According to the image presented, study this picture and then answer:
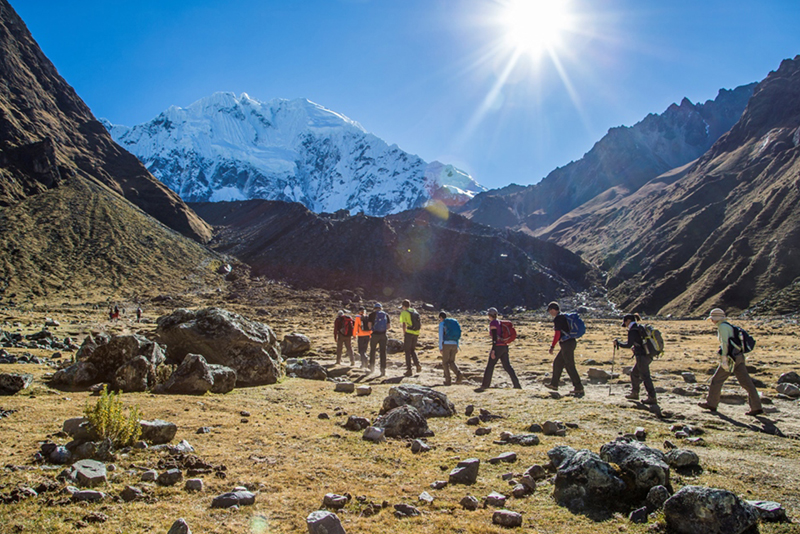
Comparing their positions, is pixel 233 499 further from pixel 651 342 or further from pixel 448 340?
pixel 651 342

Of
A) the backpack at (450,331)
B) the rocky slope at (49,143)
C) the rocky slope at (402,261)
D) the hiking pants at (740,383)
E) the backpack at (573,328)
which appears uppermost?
the rocky slope at (49,143)

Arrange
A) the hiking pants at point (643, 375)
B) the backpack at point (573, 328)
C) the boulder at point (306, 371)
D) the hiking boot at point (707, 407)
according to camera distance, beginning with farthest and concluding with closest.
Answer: the boulder at point (306, 371) → the backpack at point (573, 328) → the hiking pants at point (643, 375) → the hiking boot at point (707, 407)

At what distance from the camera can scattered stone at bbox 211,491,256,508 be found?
4590 mm

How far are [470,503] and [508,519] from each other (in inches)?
19.8

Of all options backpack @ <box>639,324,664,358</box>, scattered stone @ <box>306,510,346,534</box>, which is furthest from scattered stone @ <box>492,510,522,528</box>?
backpack @ <box>639,324,664,358</box>

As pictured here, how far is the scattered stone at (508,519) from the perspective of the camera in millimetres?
4344

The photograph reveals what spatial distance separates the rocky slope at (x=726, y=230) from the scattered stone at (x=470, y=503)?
76445mm

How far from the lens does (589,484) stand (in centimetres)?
486

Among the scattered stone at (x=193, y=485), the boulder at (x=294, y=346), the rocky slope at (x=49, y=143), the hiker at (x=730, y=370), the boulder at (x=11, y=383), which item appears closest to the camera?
the scattered stone at (x=193, y=485)

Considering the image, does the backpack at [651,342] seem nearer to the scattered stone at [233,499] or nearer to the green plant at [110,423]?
the scattered stone at [233,499]

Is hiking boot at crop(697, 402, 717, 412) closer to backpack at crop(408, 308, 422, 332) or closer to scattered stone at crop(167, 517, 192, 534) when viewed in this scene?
backpack at crop(408, 308, 422, 332)

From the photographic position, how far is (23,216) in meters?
60.9

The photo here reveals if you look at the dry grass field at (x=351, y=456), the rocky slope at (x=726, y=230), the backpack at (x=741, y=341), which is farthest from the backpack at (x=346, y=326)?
the rocky slope at (x=726, y=230)

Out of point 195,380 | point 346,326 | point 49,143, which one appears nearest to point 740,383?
point 195,380
